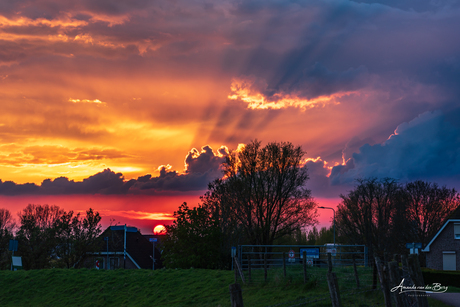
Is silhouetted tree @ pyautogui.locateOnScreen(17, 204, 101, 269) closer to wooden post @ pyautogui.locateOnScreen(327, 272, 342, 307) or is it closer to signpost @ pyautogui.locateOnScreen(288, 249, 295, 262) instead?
signpost @ pyautogui.locateOnScreen(288, 249, 295, 262)

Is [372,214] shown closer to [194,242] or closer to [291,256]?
[291,256]

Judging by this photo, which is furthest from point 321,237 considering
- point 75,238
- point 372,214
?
point 75,238

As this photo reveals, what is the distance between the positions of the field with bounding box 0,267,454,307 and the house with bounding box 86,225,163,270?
2574 cm

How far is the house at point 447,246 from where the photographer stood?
4972cm

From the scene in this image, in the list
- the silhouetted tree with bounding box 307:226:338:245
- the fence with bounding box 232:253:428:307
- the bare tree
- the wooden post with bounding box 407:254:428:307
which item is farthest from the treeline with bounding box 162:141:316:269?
the silhouetted tree with bounding box 307:226:338:245

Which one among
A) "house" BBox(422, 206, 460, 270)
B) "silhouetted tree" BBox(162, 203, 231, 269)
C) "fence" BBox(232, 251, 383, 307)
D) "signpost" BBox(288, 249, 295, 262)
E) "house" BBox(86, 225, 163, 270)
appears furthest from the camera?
"house" BBox(86, 225, 163, 270)

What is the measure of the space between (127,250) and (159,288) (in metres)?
38.9

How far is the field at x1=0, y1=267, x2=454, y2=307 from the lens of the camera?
22289 mm

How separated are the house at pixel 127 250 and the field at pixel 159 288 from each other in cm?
2574

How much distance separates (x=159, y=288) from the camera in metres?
28.1

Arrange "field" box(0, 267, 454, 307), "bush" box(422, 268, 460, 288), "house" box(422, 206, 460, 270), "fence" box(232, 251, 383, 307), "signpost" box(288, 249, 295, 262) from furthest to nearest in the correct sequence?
"house" box(422, 206, 460, 270)
"bush" box(422, 268, 460, 288)
"signpost" box(288, 249, 295, 262)
"field" box(0, 267, 454, 307)
"fence" box(232, 251, 383, 307)

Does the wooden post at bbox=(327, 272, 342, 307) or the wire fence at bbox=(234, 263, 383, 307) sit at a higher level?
the wooden post at bbox=(327, 272, 342, 307)

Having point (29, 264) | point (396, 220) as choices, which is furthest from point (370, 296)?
point (396, 220)

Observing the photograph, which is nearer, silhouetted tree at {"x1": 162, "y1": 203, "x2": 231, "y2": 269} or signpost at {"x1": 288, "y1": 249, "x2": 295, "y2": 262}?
signpost at {"x1": 288, "y1": 249, "x2": 295, "y2": 262}
